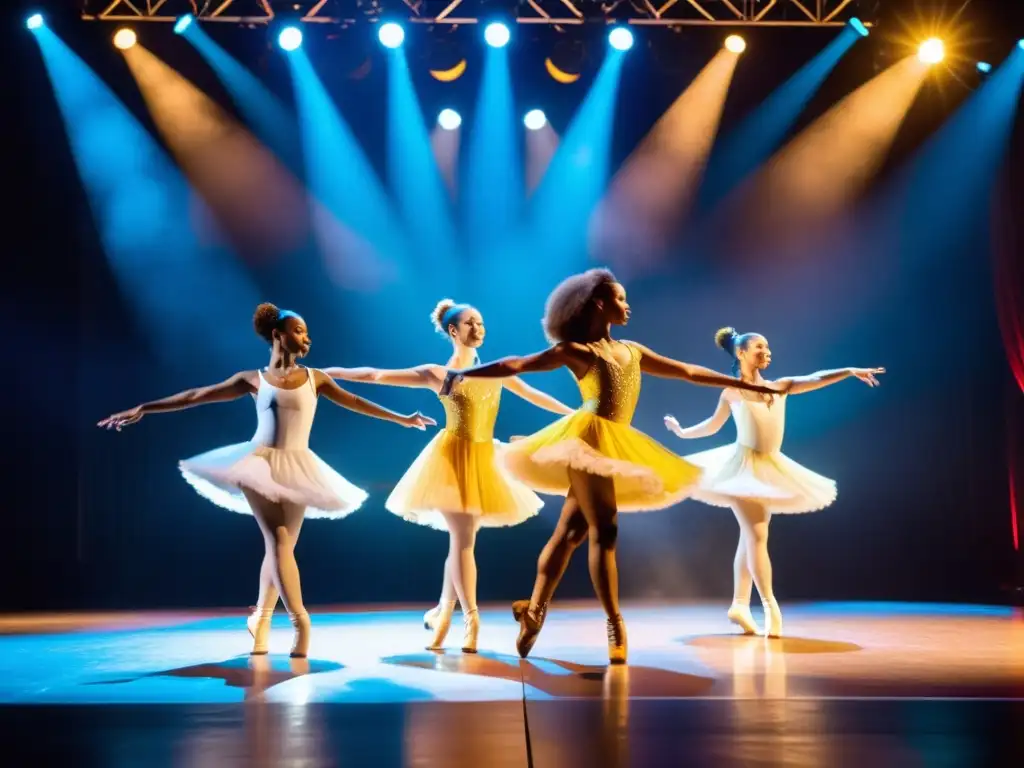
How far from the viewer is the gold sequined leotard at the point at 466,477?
471cm

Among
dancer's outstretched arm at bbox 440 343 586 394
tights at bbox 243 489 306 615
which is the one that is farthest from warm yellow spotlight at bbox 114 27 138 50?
dancer's outstretched arm at bbox 440 343 586 394

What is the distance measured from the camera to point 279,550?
173 inches

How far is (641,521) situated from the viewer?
26.4 ft

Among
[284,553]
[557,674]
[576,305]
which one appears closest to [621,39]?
[576,305]

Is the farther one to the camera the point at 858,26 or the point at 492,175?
the point at 492,175

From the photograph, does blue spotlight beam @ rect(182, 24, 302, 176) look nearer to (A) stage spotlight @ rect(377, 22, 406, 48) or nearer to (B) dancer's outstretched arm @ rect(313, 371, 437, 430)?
(A) stage spotlight @ rect(377, 22, 406, 48)

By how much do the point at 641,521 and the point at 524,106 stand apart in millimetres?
3095

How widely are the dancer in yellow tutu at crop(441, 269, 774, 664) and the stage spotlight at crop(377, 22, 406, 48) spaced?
377 centimetres

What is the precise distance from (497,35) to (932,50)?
293cm

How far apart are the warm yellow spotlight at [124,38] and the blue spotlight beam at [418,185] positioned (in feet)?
5.84

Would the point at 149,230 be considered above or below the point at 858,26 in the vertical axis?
below

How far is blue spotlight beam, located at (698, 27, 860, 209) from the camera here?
7.98 metres

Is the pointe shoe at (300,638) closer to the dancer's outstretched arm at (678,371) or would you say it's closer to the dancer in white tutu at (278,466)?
the dancer in white tutu at (278,466)

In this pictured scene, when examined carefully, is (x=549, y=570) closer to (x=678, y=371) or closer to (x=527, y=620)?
(x=527, y=620)
